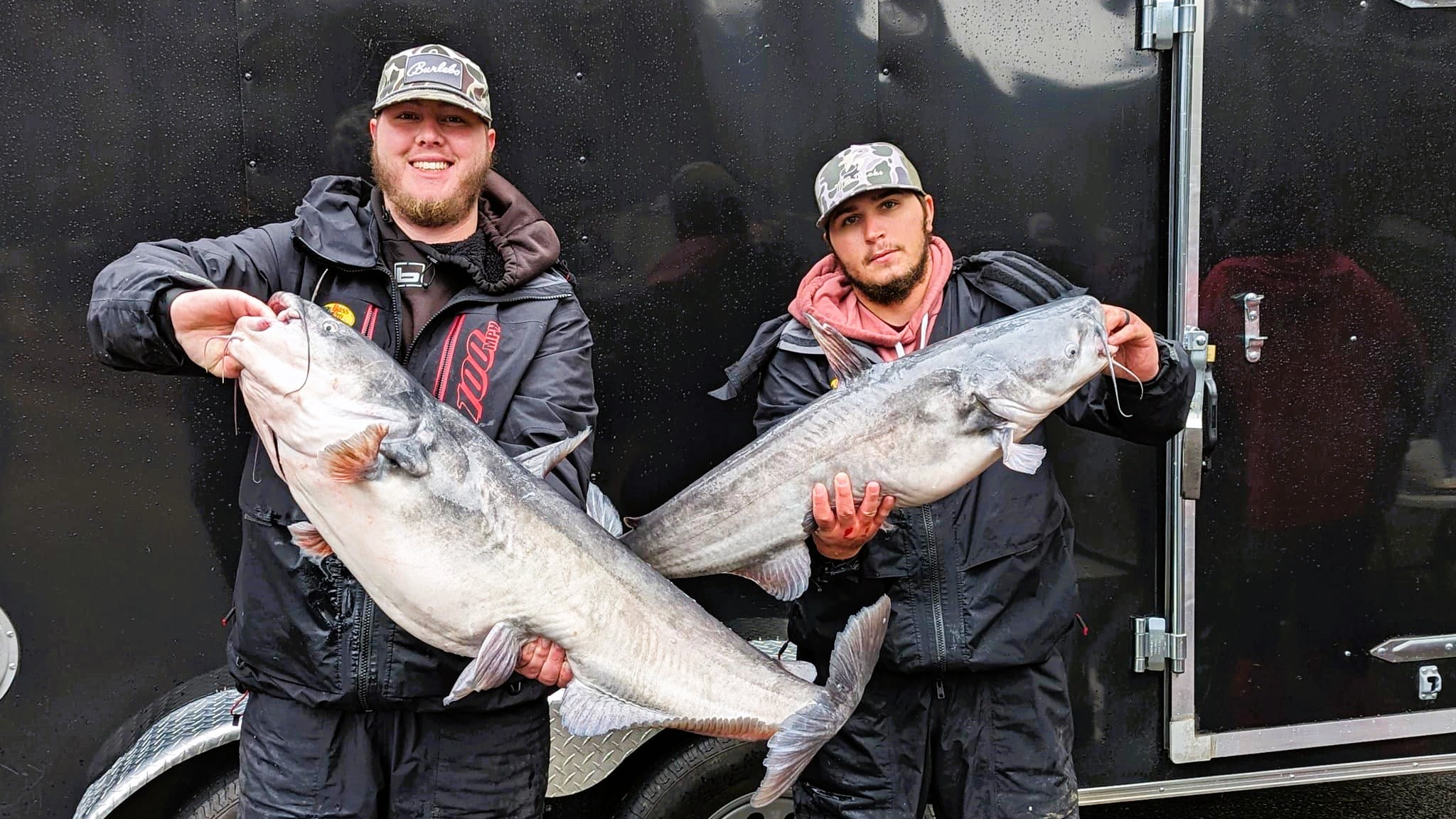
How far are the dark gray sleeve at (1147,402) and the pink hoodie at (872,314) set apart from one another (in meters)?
0.48

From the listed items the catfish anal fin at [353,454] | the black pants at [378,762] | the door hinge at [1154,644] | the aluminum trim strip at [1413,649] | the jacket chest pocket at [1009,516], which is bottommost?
the aluminum trim strip at [1413,649]

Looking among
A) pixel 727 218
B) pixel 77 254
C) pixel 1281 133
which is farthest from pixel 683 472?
pixel 1281 133

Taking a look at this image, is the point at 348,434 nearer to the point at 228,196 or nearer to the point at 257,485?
the point at 257,485

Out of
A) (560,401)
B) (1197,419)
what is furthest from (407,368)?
(1197,419)

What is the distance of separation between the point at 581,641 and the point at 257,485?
0.89m

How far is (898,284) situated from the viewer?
2955 millimetres

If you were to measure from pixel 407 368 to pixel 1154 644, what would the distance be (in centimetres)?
256

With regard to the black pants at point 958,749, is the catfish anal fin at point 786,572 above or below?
above

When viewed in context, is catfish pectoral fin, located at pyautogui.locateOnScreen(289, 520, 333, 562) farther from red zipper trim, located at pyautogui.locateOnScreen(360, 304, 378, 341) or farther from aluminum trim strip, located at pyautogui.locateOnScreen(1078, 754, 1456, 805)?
aluminum trim strip, located at pyautogui.locateOnScreen(1078, 754, 1456, 805)

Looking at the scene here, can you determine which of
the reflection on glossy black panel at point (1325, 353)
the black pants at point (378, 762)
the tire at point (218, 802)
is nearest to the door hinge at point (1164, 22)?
the reflection on glossy black panel at point (1325, 353)

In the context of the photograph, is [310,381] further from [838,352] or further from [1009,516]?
[1009,516]

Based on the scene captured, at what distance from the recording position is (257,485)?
256cm

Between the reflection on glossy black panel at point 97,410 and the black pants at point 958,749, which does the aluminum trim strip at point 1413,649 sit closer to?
the black pants at point 958,749

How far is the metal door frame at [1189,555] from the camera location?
3.33m
